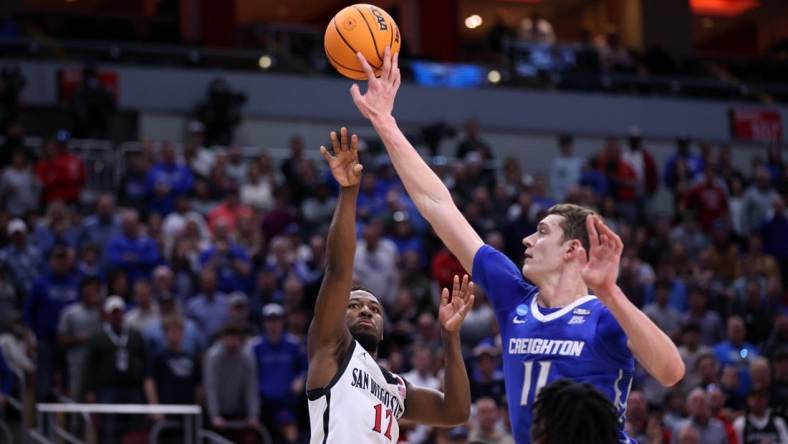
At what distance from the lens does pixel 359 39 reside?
706 centimetres

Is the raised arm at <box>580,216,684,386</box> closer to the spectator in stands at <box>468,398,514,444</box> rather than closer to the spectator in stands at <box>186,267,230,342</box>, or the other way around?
the spectator in stands at <box>468,398,514,444</box>

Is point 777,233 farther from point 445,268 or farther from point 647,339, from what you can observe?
point 647,339

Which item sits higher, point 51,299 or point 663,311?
point 51,299

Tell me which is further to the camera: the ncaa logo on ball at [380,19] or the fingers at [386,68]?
the ncaa logo on ball at [380,19]

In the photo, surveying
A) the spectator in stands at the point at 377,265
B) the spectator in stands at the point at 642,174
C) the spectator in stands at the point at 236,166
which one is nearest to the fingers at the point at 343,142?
the spectator in stands at the point at 377,265

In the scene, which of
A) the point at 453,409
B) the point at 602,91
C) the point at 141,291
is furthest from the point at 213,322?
the point at 602,91

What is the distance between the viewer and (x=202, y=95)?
2547cm

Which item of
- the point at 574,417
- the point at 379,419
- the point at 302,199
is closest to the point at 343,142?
the point at 379,419

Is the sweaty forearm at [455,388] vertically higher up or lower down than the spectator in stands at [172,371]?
higher up

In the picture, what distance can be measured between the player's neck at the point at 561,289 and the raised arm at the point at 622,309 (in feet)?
2.42

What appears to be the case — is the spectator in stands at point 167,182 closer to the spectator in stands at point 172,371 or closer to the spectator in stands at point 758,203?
the spectator in stands at point 172,371

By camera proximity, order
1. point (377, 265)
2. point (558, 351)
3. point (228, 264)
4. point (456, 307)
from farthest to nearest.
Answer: point (377, 265) → point (228, 264) → point (456, 307) → point (558, 351)

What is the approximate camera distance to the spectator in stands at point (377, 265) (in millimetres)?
17625

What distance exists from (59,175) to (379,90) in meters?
13.2
